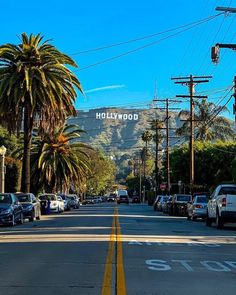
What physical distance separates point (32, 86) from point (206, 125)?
1366 inches

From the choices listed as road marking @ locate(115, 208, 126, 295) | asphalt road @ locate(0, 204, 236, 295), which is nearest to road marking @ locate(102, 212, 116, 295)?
asphalt road @ locate(0, 204, 236, 295)

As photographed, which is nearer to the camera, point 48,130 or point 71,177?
point 48,130

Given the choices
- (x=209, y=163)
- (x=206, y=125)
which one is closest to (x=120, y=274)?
(x=209, y=163)

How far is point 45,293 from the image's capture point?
898cm

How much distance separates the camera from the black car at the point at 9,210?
2606cm

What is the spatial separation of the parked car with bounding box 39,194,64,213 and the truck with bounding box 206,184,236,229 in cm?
1957

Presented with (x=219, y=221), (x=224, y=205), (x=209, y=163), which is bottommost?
(x=219, y=221)

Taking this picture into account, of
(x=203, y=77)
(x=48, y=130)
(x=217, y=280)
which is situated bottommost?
(x=217, y=280)

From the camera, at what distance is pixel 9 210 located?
2630 centimetres

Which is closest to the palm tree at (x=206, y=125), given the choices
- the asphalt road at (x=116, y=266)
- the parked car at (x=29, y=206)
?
the parked car at (x=29, y=206)

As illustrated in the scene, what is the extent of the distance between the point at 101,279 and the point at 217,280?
215 centimetres

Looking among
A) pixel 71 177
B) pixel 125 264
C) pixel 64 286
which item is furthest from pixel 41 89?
pixel 64 286

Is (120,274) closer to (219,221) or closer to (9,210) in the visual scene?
(219,221)

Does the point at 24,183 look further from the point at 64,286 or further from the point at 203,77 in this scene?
the point at 64,286
